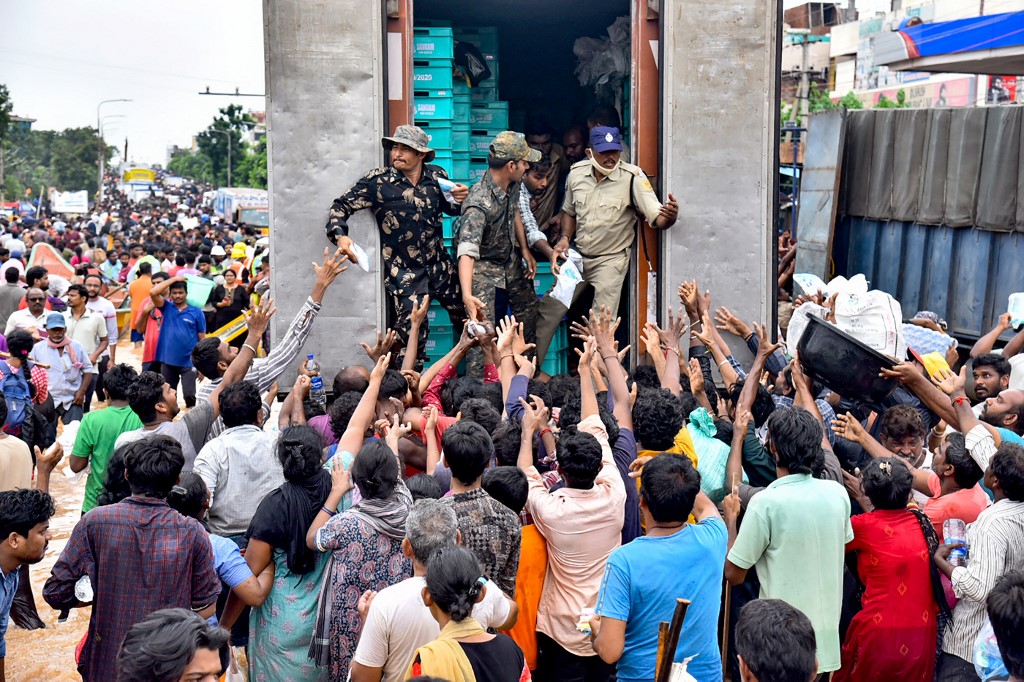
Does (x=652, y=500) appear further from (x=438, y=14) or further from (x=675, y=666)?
Answer: (x=438, y=14)

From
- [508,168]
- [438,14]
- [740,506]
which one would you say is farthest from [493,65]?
[740,506]

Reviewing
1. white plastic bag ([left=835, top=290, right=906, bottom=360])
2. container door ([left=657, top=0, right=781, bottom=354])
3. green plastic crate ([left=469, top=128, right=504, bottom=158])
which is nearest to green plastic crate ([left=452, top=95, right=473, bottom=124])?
green plastic crate ([left=469, top=128, right=504, bottom=158])

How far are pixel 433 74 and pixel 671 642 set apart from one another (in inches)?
244

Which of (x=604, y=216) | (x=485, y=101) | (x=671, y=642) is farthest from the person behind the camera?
(x=485, y=101)

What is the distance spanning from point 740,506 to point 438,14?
713 centimetres

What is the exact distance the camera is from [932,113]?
10508 millimetres

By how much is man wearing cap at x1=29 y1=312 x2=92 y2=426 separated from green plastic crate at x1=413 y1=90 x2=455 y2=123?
11.8 ft

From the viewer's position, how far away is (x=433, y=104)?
820cm

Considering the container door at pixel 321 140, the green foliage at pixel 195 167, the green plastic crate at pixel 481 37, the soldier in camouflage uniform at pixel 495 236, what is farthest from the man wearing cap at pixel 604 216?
the green foliage at pixel 195 167

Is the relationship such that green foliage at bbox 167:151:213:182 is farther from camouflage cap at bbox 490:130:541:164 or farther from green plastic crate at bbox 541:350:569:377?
camouflage cap at bbox 490:130:541:164

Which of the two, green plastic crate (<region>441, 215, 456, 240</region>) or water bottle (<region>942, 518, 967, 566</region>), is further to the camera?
green plastic crate (<region>441, 215, 456, 240</region>)

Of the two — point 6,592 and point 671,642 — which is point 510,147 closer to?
point 6,592

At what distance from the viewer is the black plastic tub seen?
500 cm

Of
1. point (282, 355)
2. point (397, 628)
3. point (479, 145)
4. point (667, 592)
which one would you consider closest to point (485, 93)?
point (479, 145)
